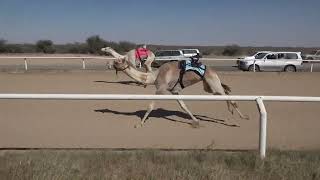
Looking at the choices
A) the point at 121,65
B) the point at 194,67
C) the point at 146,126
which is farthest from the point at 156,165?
the point at 121,65

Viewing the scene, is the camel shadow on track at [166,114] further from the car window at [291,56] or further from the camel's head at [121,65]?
the car window at [291,56]

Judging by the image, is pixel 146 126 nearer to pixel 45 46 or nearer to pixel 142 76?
pixel 142 76

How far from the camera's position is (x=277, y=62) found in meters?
36.4

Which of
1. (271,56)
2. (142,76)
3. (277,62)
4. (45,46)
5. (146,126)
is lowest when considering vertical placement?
(45,46)

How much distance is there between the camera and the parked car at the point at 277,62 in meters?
36.2

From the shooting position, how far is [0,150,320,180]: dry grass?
20.8 ft

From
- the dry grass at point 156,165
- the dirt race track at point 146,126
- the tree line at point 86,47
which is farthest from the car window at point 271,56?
the tree line at point 86,47

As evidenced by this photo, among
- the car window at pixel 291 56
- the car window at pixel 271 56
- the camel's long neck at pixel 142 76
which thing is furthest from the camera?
the car window at pixel 271 56

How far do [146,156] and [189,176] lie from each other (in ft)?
4.28

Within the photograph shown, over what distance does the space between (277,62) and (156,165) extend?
30.6 m

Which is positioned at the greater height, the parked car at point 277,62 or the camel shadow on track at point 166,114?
the camel shadow on track at point 166,114

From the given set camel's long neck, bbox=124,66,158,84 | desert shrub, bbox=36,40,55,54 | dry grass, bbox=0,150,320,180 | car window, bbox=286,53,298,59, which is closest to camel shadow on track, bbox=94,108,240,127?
camel's long neck, bbox=124,66,158,84

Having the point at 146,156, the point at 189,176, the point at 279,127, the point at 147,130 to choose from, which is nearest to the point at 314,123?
the point at 279,127

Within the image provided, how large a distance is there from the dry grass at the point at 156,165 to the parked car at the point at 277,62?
28.9m
